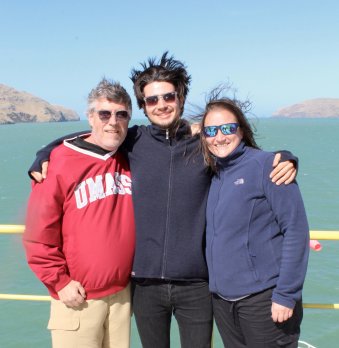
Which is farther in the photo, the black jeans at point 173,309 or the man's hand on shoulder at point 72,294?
the black jeans at point 173,309

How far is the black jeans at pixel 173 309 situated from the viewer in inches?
99.0

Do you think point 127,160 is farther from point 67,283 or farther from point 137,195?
point 67,283

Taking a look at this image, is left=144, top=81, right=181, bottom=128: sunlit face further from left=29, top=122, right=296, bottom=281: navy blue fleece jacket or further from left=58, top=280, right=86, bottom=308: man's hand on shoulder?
left=58, top=280, right=86, bottom=308: man's hand on shoulder

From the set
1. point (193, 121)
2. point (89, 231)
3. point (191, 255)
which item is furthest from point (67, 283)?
point (193, 121)

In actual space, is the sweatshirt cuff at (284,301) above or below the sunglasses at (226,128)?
below

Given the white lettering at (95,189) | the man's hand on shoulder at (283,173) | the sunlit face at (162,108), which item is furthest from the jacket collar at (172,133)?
the man's hand on shoulder at (283,173)

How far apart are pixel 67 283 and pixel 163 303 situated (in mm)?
583

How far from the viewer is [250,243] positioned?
2244 millimetres

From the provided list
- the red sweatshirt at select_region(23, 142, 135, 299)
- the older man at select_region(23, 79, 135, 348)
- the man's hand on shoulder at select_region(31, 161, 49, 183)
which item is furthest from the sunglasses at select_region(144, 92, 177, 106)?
the man's hand on shoulder at select_region(31, 161, 49, 183)

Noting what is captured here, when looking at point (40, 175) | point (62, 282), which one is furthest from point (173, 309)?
point (40, 175)

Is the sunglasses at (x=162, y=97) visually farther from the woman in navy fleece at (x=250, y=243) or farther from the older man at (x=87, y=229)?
the woman in navy fleece at (x=250, y=243)

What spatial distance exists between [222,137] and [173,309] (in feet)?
3.60

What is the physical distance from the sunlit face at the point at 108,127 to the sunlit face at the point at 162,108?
20 cm

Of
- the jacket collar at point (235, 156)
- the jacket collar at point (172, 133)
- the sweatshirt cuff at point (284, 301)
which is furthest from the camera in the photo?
the jacket collar at point (172, 133)
